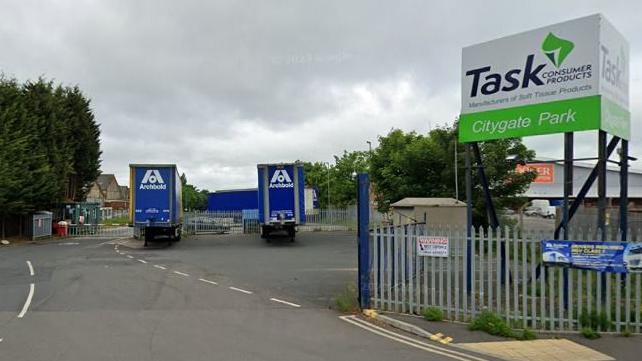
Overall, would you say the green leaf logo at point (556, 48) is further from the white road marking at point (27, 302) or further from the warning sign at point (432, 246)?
the white road marking at point (27, 302)

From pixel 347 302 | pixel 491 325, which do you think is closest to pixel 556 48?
pixel 491 325

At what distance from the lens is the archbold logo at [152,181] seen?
24688 mm

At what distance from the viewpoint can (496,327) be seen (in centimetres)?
830

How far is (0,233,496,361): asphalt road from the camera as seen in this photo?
7328 mm

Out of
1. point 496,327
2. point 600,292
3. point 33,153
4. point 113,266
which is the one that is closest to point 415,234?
point 496,327

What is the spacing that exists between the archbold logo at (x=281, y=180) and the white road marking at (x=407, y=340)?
16.5 metres

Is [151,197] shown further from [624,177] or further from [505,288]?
[624,177]

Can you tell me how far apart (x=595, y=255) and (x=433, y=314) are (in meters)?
2.78

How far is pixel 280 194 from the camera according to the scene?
84.9ft

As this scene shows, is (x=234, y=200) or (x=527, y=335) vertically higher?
(x=234, y=200)

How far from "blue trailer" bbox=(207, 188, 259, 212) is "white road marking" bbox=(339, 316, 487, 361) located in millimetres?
34541

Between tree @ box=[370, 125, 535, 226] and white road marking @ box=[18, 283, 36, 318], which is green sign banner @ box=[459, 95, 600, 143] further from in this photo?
tree @ box=[370, 125, 535, 226]

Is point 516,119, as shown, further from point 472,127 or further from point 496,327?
point 496,327

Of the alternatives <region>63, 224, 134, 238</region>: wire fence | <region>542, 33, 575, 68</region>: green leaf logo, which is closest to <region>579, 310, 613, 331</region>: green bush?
<region>542, 33, 575, 68</region>: green leaf logo
